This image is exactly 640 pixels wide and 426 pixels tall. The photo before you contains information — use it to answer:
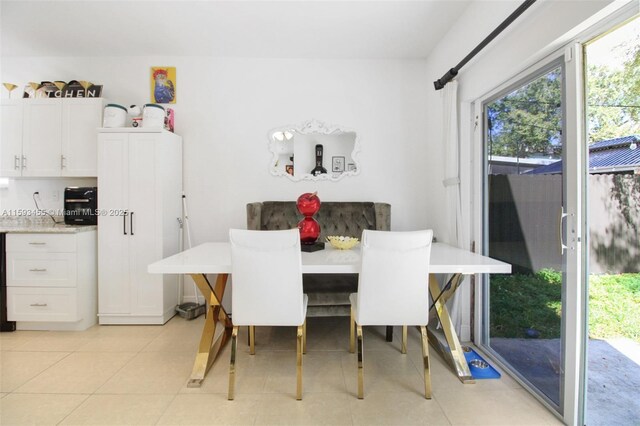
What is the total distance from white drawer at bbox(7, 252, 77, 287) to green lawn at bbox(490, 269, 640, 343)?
3.52 meters

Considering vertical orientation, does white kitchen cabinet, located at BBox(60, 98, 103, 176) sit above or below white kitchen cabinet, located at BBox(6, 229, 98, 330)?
above

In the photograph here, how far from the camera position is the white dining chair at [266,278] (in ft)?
5.49

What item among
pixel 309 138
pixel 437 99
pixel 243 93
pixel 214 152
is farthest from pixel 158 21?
pixel 437 99

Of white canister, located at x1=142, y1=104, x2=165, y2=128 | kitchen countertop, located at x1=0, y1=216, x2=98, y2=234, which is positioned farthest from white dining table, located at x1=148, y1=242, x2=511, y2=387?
white canister, located at x1=142, y1=104, x2=165, y2=128

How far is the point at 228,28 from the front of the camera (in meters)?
2.65

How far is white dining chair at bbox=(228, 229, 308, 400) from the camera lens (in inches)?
65.8

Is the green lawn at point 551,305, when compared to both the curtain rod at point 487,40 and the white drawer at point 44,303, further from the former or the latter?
the white drawer at point 44,303

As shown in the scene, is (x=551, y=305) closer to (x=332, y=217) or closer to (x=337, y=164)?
(x=332, y=217)

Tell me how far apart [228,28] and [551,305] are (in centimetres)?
318

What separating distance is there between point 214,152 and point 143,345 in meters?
1.90

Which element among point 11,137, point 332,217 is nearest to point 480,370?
point 332,217

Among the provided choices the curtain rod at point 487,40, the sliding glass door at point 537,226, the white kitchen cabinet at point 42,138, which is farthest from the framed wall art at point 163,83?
the sliding glass door at point 537,226

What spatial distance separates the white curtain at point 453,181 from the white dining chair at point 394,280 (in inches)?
34.8

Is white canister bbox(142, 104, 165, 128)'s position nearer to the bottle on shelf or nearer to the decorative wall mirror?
the decorative wall mirror
